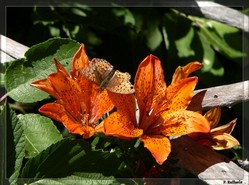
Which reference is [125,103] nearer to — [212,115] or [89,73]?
[89,73]

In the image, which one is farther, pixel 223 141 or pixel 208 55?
pixel 208 55

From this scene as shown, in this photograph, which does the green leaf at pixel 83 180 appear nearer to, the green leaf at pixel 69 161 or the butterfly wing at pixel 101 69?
the green leaf at pixel 69 161

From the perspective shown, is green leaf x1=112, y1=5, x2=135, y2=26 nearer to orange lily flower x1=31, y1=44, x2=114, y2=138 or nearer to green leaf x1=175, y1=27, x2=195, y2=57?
green leaf x1=175, y1=27, x2=195, y2=57

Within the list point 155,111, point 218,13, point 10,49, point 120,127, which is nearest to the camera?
point 120,127

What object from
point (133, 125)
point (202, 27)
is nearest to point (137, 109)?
point (133, 125)

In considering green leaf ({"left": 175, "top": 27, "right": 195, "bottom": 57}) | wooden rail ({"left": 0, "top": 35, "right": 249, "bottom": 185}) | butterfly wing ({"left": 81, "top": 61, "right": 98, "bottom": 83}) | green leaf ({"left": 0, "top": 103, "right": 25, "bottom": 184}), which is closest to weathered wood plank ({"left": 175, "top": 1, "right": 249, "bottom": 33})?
green leaf ({"left": 175, "top": 27, "right": 195, "bottom": 57})

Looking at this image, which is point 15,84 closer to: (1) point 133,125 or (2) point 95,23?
(1) point 133,125

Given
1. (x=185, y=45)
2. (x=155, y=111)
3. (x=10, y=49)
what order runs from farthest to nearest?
(x=185, y=45), (x=10, y=49), (x=155, y=111)

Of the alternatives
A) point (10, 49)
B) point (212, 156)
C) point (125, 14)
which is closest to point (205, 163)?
point (212, 156)

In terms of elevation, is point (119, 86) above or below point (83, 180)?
above
